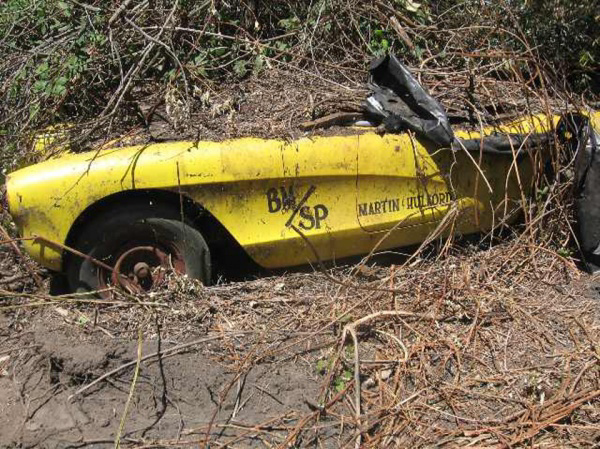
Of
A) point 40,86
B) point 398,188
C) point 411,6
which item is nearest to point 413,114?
point 398,188

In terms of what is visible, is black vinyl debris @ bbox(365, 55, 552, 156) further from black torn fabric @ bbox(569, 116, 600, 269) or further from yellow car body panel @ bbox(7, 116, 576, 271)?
black torn fabric @ bbox(569, 116, 600, 269)

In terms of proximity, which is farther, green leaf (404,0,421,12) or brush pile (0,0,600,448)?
green leaf (404,0,421,12)

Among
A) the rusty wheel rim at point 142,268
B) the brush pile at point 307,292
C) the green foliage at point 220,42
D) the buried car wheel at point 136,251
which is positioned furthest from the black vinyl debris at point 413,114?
the rusty wheel rim at point 142,268

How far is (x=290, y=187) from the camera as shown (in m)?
3.85

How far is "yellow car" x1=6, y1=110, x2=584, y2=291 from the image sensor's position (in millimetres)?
3633

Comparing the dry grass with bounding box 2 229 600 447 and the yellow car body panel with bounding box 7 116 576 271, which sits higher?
the yellow car body panel with bounding box 7 116 576 271

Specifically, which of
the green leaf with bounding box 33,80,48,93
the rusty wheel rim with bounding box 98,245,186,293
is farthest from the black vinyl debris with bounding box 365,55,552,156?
the green leaf with bounding box 33,80,48,93

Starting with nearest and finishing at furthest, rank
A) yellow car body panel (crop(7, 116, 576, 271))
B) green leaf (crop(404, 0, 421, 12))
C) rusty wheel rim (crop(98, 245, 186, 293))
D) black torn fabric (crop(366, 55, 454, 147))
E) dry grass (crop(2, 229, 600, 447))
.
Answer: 1. dry grass (crop(2, 229, 600, 447))
2. yellow car body panel (crop(7, 116, 576, 271))
3. rusty wheel rim (crop(98, 245, 186, 293))
4. black torn fabric (crop(366, 55, 454, 147))
5. green leaf (crop(404, 0, 421, 12))

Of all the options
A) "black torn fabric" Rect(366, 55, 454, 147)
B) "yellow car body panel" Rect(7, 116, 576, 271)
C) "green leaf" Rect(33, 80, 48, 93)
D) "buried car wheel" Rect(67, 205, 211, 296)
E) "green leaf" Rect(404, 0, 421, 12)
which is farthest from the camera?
"green leaf" Rect(404, 0, 421, 12)

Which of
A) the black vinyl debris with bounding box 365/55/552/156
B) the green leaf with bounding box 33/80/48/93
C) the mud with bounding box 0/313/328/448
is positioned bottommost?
the mud with bounding box 0/313/328/448

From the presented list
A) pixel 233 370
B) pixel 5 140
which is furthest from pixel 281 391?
pixel 5 140

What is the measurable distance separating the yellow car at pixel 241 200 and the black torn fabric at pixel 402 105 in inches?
3.1

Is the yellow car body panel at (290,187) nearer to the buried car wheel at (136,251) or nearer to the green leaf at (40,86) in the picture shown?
the buried car wheel at (136,251)

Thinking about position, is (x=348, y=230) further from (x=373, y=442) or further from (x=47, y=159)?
(x=47, y=159)
